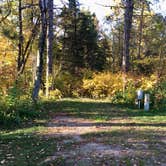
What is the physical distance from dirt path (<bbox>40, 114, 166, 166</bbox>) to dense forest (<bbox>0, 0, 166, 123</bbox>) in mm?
4847

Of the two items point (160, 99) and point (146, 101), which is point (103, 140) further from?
point (160, 99)

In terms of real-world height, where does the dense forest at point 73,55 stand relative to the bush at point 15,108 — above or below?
above

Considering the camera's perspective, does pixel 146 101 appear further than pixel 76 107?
No

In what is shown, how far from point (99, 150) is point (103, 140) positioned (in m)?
1.03

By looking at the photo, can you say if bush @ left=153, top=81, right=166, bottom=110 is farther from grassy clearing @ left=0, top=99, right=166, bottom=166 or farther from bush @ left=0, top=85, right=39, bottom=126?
bush @ left=0, top=85, right=39, bottom=126

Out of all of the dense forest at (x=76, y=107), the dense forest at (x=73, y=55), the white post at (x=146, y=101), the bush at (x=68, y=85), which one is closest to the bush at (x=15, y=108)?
the dense forest at (x=76, y=107)

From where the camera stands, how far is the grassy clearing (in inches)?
294

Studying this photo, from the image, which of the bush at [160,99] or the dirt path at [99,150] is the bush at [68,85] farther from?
the dirt path at [99,150]

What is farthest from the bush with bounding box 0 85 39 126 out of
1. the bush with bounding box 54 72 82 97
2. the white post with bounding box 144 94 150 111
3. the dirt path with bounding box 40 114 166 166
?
the bush with bounding box 54 72 82 97

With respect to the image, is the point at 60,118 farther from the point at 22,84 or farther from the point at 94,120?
the point at 22,84

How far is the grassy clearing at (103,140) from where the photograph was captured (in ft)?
24.5

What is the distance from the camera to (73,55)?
31.0m

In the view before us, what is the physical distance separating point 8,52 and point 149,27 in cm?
1682

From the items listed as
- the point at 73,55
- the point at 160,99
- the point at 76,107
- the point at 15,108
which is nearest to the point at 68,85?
the point at 73,55
